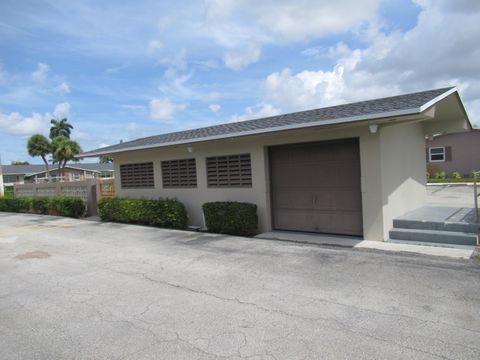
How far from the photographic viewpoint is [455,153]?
25219 millimetres

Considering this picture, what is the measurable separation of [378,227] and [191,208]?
19.3 ft

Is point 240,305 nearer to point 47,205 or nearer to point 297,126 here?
point 297,126

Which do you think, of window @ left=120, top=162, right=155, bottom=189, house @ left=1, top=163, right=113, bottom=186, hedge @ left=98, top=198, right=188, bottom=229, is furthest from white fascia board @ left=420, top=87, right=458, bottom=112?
house @ left=1, top=163, right=113, bottom=186

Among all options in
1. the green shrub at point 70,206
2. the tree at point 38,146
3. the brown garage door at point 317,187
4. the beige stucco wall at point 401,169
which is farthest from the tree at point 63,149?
the beige stucco wall at point 401,169

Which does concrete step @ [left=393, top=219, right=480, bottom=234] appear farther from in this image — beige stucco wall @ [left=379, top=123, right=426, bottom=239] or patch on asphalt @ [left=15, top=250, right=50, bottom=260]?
patch on asphalt @ [left=15, top=250, right=50, bottom=260]

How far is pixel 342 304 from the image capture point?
459 cm

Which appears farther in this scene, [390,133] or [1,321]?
[390,133]

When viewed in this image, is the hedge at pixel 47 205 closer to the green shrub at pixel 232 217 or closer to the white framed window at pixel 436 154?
the green shrub at pixel 232 217

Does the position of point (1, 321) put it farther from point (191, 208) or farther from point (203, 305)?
point (191, 208)

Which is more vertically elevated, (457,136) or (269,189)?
(457,136)

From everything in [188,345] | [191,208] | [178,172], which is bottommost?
[188,345]

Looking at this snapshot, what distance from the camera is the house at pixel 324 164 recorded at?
789 centimetres

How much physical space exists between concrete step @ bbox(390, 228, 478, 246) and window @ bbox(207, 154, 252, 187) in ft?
13.0

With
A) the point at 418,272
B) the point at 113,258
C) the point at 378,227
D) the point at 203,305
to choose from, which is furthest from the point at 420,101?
the point at 113,258
